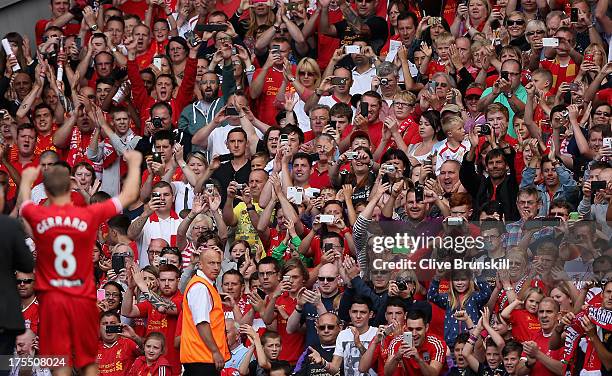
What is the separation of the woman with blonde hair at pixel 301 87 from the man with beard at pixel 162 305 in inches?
118

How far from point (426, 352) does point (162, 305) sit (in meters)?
2.58

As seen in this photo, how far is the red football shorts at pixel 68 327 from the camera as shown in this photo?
13719 millimetres

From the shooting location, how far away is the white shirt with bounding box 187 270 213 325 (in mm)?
15883

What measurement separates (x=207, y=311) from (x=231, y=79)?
5058 millimetres

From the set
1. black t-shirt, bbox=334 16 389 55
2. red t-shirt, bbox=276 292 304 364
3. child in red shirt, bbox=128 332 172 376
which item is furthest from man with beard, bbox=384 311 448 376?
black t-shirt, bbox=334 16 389 55

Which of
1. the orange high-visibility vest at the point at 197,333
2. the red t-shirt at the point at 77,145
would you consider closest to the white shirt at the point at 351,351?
the orange high-visibility vest at the point at 197,333

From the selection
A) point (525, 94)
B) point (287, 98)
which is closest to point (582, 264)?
point (525, 94)

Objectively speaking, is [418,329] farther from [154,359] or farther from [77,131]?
[77,131]

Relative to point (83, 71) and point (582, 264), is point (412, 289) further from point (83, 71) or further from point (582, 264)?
point (83, 71)

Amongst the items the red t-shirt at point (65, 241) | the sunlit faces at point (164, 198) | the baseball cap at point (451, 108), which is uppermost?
the red t-shirt at point (65, 241)

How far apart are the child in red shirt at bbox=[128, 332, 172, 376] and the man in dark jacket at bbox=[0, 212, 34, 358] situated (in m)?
3.71

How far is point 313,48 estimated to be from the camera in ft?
69.8

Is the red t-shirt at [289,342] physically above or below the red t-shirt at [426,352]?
below

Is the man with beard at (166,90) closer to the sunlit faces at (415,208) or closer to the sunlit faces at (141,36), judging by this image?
the sunlit faces at (141,36)
